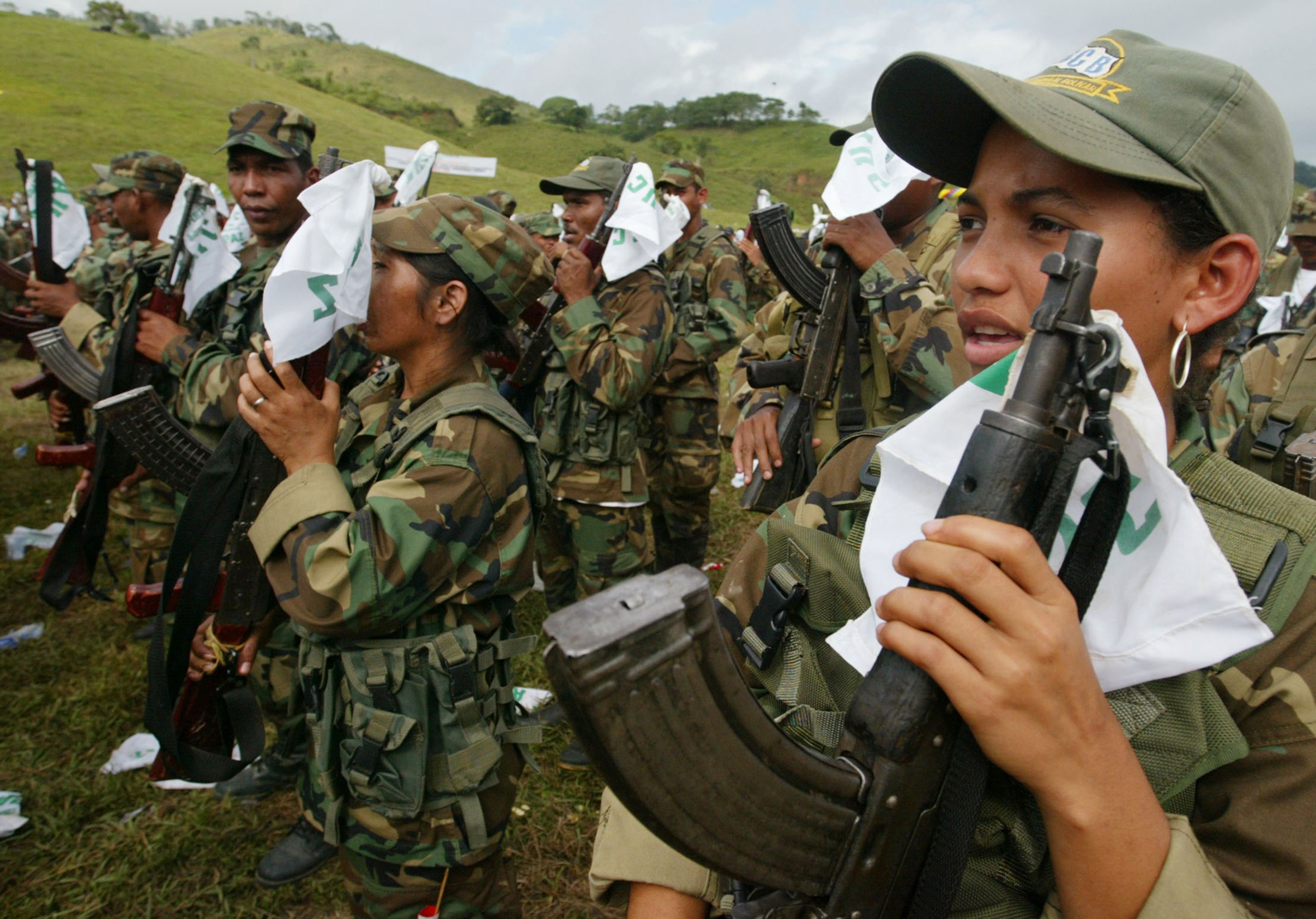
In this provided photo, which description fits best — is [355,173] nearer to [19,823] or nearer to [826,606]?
[826,606]

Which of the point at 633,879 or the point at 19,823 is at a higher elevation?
the point at 633,879

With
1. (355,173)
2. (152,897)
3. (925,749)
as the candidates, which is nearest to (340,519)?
(355,173)

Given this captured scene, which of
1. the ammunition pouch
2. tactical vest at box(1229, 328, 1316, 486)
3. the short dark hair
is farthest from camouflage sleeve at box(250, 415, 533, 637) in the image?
tactical vest at box(1229, 328, 1316, 486)

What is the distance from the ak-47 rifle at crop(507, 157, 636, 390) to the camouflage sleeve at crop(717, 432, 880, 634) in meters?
2.73

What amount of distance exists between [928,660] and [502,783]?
6.26ft

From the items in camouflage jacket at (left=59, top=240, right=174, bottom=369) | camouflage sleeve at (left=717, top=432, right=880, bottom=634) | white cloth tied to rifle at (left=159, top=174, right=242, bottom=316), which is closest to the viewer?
camouflage sleeve at (left=717, top=432, right=880, bottom=634)

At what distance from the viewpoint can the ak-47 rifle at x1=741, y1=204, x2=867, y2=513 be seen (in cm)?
313

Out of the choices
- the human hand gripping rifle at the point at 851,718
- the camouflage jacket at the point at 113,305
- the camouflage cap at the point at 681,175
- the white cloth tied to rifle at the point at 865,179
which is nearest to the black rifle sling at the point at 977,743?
the human hand gripping rifle at the point at 851,718

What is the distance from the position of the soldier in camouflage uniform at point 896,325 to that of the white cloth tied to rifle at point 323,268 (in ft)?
6.10

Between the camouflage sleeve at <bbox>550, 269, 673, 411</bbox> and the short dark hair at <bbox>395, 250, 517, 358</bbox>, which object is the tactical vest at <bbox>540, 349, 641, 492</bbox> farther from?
the short dark hair at <bbox>395, 250, 517, 358</bbox>

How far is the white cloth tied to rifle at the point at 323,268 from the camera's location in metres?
1.84

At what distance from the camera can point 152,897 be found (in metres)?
2.83

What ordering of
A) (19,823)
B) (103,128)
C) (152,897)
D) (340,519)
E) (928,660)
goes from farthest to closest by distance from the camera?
(103,128) < (19,823) < (152,897) < (340,519) < (928,660)

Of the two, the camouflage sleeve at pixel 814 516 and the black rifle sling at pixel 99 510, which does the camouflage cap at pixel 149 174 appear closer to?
the black rifle sling at pixel 99 510
